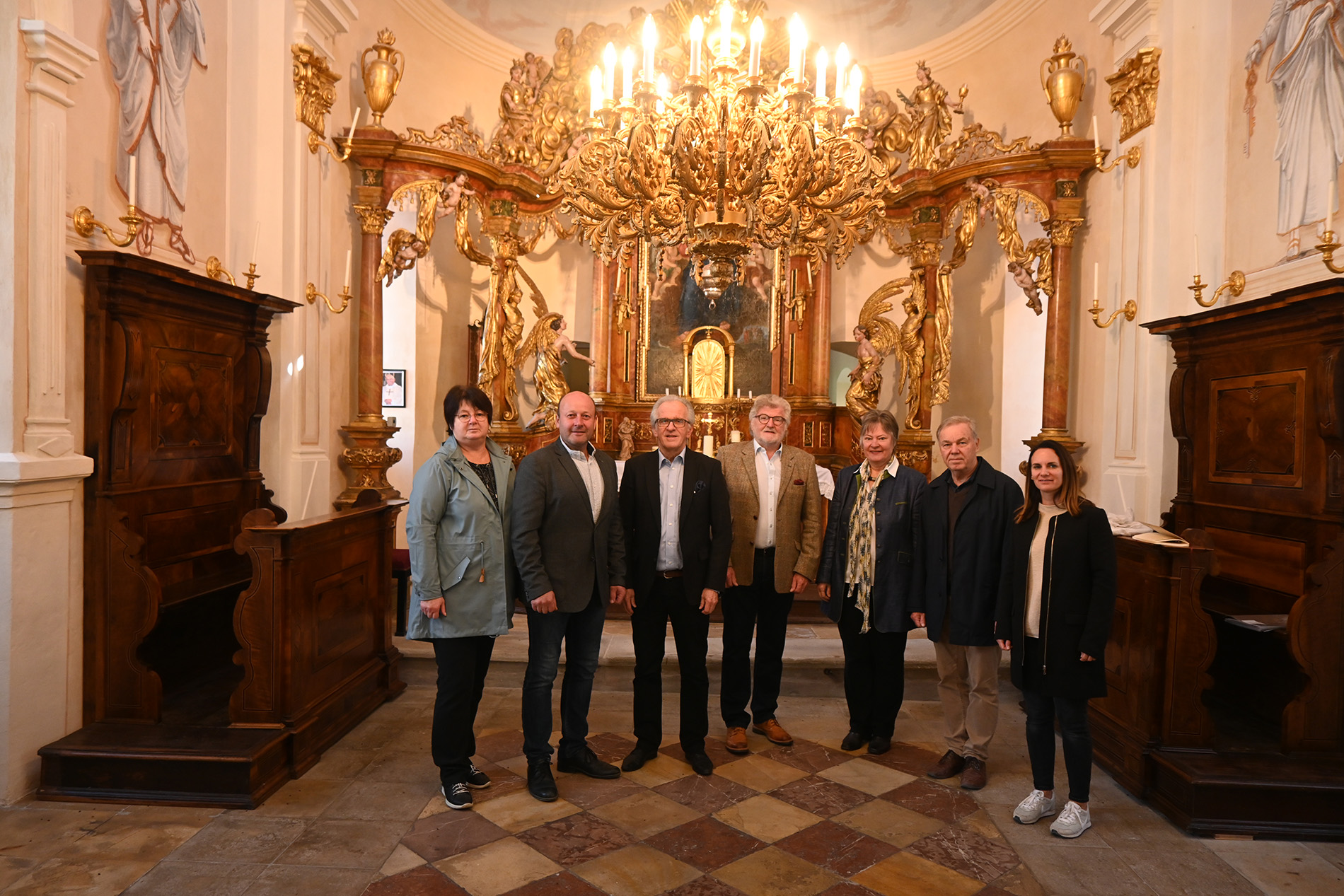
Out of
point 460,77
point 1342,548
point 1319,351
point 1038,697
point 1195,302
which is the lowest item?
point 1038,697

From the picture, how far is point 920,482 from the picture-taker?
3.75m

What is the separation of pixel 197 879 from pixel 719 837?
5.76 feet

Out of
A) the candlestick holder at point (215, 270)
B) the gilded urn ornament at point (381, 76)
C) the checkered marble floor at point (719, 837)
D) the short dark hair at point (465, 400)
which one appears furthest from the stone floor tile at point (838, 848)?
the gilded urn ornament at point (381, 76)

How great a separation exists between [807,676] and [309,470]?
11.4 feet

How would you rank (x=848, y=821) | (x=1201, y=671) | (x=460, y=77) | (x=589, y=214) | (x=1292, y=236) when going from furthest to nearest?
1. (x=460, y=77)
2. (x=589, y=214)
3. (x=1292, y=236)
4. (x=1201, y=671)
5. (x=848, y=821)

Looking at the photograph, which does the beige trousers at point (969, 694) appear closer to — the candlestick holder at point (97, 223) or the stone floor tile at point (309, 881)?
the stone floor tile at point (309, 881)

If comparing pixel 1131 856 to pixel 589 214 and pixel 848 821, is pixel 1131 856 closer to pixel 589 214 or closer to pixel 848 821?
pixel 848 821

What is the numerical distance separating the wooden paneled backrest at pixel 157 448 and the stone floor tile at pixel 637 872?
2.16 meters

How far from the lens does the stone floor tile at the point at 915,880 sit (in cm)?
272

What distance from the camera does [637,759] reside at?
368cm

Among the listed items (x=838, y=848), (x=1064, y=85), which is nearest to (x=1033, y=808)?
(x=838, y=848)

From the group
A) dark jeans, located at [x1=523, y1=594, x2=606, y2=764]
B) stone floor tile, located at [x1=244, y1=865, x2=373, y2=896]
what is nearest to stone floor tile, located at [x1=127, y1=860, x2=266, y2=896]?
stone floor tile, located at [x1=244, y1=865, x2=373, y2=896]

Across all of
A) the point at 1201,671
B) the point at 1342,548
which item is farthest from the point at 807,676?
the point at 1342,548

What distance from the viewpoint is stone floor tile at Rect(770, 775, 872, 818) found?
11.0 ft
